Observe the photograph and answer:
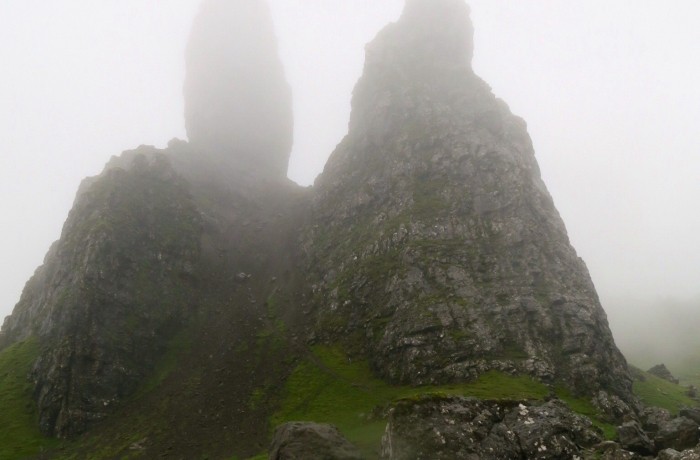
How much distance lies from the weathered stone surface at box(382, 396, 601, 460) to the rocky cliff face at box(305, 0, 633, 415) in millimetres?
35934

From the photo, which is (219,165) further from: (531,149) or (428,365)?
(428,365)

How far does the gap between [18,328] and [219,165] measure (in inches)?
3604

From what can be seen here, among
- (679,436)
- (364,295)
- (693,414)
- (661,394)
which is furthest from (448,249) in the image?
(679,436)

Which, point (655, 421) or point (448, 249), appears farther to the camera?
point (448, 249)

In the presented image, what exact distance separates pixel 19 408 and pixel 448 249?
3374 inches

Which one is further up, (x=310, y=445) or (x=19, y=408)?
(x=310, y=445)

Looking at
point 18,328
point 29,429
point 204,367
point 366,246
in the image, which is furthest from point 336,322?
point 18,328

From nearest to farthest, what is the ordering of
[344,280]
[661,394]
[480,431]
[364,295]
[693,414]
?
[480,431]
[693,414]
[661,394]
[364,295]
[344,280]

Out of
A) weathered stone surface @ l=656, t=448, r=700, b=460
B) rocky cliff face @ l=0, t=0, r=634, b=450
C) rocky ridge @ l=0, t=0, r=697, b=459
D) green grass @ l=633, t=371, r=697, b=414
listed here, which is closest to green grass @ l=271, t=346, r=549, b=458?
rocky ridge @ l=0, t=0, r=697, b=459

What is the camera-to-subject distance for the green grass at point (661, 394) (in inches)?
3312

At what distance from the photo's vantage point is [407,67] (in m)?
154

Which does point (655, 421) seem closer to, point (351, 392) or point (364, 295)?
point (351, 392)

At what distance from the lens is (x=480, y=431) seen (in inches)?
1516

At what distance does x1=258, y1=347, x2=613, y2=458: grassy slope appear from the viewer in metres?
66.7
